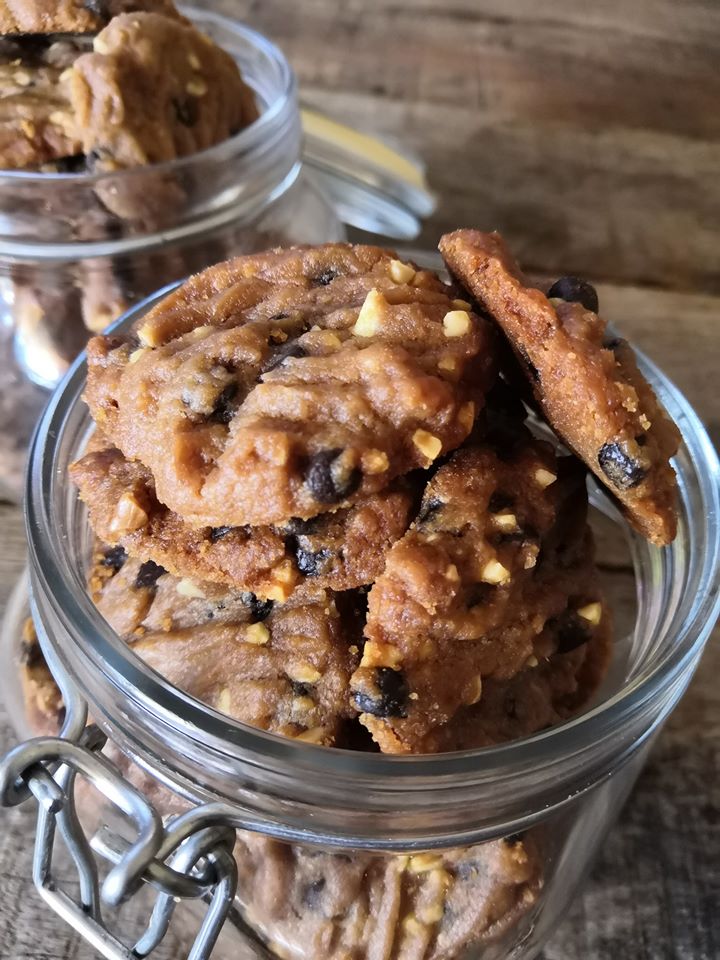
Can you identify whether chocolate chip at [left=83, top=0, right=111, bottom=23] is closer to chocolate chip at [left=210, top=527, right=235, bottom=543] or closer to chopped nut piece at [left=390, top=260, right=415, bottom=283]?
chopped nut piece at [left=390, top=260, right=415, bottom=283]

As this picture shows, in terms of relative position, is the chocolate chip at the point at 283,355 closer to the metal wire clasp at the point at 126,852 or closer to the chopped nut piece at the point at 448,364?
the chopped nut piece at the point at 448,364

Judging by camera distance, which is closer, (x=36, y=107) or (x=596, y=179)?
(x=36, y=107)

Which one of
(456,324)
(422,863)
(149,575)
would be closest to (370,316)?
(456,324)

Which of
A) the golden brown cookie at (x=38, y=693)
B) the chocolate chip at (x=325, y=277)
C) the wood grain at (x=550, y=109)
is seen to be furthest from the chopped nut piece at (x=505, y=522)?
the wood grain at (x=550, y=109)

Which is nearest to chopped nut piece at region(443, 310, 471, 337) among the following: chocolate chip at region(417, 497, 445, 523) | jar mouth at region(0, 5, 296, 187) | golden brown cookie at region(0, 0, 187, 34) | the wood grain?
chocolate chip at region(417, 497, 445, 523)

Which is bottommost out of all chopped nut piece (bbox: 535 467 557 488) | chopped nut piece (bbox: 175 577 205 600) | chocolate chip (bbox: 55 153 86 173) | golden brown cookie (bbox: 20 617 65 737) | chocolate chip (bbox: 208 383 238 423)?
golden brown cookie (bbox: 20 617 65 737)

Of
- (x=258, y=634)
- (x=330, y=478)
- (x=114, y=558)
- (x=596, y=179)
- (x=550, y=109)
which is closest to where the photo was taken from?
(x=330, y=478)

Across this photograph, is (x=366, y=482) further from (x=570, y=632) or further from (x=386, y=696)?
(x=570, y=632)
